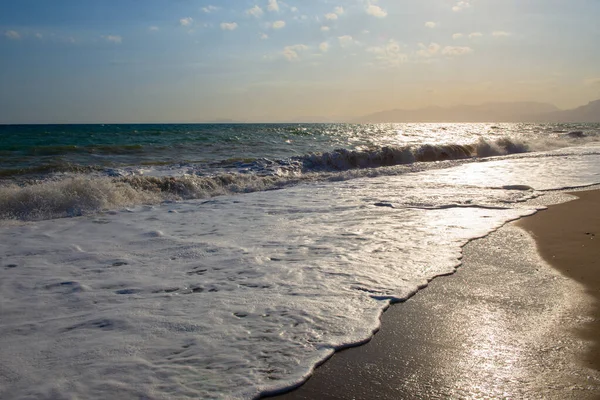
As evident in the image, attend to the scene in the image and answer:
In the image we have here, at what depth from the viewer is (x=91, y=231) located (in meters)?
6.68

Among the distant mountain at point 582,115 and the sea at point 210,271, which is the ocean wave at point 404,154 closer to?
the sea at point 210,271

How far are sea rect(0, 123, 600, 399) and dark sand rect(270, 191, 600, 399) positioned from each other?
0.19 meters

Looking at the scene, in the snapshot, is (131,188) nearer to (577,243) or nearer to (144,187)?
(144,187)

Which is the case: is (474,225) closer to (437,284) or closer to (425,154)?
(437,284)

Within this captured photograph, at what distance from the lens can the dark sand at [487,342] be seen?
2.53 m

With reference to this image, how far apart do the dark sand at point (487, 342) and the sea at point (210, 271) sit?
0.19 meters

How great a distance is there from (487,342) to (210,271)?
263 centimetres

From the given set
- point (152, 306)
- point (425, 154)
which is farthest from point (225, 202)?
point (425, 154)

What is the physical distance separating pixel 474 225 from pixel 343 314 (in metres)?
3.58

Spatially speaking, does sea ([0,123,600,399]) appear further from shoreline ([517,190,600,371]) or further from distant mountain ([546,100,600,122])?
distant mountain ([546,100,600,122])

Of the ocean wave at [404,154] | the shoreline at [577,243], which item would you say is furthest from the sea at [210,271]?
the ocean wave at [404,154]

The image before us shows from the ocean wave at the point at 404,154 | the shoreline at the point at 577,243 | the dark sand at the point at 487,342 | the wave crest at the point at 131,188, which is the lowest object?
the dark sand at the point at 487,342

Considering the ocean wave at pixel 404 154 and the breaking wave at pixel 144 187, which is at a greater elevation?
the ocean wave at pixel 404 154

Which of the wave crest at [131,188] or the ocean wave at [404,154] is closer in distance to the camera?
the wave crest at [131,188]
